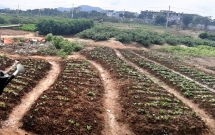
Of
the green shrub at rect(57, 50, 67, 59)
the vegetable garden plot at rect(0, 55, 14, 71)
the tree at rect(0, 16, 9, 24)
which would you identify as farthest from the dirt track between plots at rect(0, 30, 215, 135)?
the tree at rect(0, 16, 9, 24)

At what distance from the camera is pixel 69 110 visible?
46.4 feet

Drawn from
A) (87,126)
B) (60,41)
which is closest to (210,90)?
(87,126)

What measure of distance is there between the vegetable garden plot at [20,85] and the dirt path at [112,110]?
4.38m

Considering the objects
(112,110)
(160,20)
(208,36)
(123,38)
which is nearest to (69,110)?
(112,110)

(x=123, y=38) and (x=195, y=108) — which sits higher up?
(x=123, y=38)

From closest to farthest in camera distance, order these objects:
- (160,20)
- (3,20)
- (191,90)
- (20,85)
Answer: (20,85) → (191,90) → (3,20) → (160,20)

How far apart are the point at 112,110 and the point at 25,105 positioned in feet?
14.2

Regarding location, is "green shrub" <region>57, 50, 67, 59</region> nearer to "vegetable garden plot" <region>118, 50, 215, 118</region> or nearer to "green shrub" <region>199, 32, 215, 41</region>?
"vegetable garden plot" <region>118, 50, 215, 118</region>

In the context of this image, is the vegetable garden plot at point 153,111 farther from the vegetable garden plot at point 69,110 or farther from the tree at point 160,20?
the tree at point 160,20

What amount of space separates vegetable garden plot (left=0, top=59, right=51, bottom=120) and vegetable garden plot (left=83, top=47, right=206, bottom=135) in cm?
526

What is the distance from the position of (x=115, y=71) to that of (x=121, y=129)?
442 inches

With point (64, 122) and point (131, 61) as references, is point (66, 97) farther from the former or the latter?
point (131, 61)

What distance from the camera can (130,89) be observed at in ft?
63.2

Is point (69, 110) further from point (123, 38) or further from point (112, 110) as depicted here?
point (123, 38)
